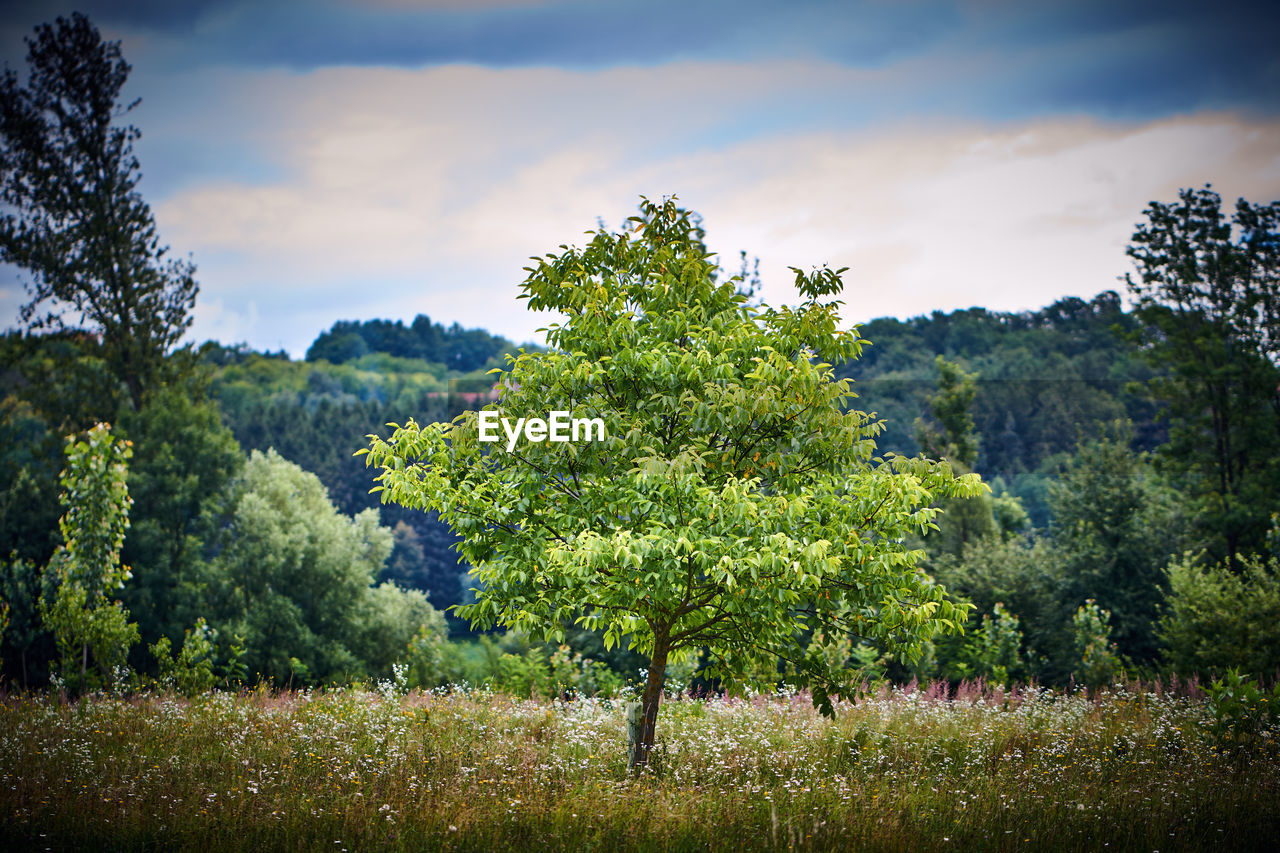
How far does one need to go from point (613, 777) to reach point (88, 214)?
96.2ft

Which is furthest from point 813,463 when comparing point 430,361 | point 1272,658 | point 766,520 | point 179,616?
point 430,361

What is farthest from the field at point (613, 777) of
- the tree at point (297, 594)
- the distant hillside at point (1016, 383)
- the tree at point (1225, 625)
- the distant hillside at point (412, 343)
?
the distant hillside at point (412, 343)

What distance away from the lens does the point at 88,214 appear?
27.5 metres

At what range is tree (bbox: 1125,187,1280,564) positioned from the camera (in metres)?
25.0

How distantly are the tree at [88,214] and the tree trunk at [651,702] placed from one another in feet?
89.0

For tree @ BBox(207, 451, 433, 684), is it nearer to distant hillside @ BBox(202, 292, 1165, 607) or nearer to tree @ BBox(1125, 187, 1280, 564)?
distant hillside @ BBox(202, 292, 1165, 607)

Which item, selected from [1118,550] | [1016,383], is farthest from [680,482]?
[1016,383]

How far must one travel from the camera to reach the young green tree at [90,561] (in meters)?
13.9

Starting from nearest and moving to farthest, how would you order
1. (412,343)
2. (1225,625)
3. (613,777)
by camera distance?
(613,777)
(1225,625)
(412,343)

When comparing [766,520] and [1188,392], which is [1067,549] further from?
[766,520]

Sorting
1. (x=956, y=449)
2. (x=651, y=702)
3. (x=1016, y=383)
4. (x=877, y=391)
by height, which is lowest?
(x=651, y=702)

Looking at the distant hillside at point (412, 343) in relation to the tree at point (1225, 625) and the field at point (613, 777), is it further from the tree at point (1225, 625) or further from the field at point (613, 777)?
the field at point (613, 777)

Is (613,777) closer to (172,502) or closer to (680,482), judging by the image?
(680,482)

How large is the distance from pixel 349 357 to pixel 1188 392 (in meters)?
77.1
